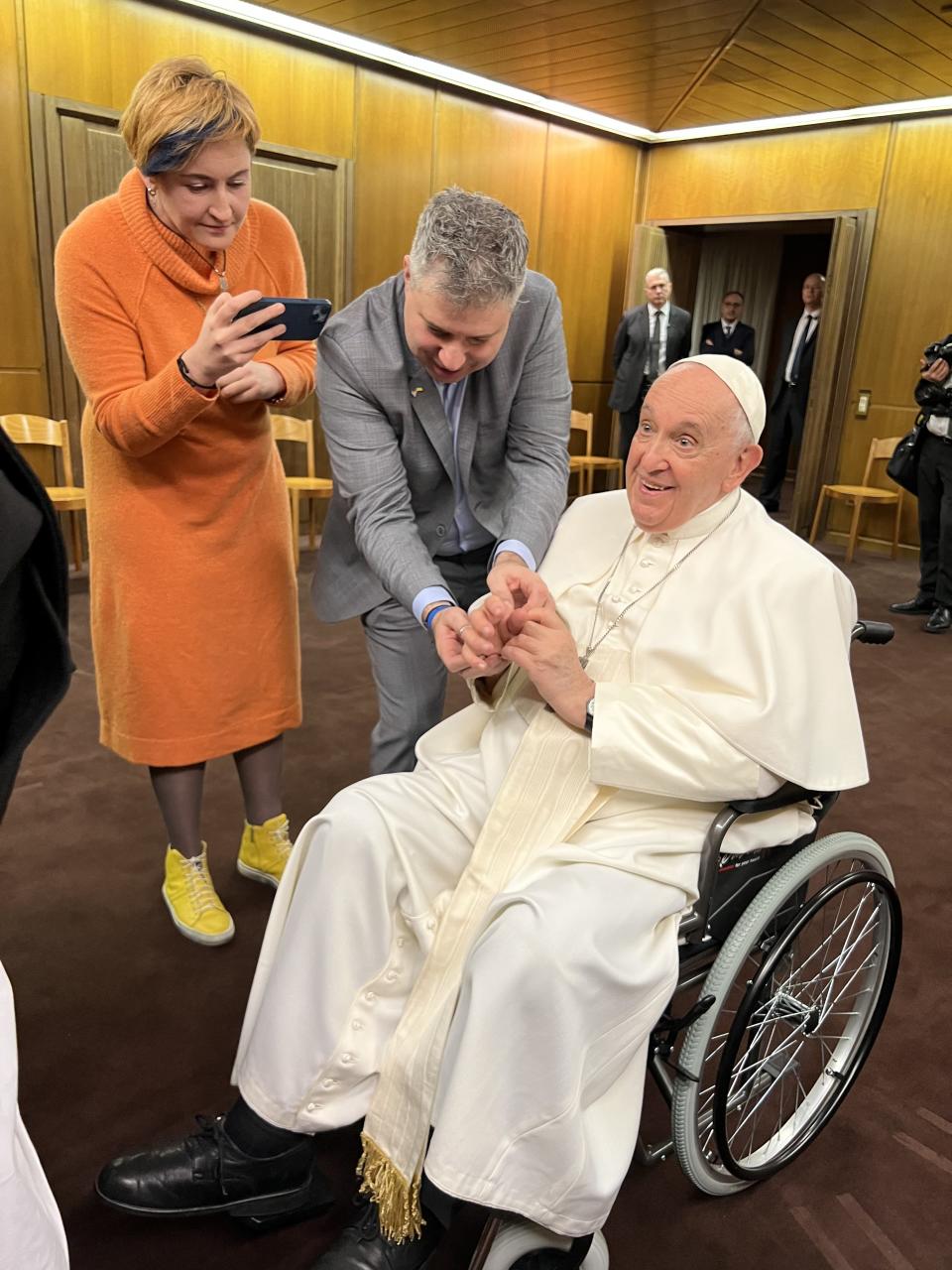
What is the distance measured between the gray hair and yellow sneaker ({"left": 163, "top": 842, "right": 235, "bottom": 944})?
149 centimetres

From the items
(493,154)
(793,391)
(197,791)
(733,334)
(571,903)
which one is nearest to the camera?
(571,903)

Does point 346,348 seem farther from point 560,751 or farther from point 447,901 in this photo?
point 447,901

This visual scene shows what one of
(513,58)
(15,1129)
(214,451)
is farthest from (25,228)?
(15,1129)

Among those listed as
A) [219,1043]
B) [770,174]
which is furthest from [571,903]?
[770,174]

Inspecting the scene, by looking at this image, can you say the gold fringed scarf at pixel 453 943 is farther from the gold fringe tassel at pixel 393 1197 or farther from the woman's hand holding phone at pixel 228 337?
the woman's hand holding phone at pixel 228 337

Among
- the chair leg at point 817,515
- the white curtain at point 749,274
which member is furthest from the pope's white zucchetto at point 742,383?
the white curtain at point 749,274

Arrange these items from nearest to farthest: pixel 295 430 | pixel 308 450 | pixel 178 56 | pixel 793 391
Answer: pixel 178 56 < pixel 295 430 < pixel 308 450 < pixel 793 391

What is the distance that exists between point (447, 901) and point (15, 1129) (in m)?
0.84

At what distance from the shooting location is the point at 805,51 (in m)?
5.72

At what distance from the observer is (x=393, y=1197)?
1.40 m

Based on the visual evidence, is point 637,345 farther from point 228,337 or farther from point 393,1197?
point 393,1197

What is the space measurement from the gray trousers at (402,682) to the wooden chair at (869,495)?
17.8ft

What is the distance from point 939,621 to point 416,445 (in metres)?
4.31

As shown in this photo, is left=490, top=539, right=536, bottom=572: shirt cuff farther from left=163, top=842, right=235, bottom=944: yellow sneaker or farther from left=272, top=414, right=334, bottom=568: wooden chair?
left=272, top=414, right=334, bottom=568: wooden chair
